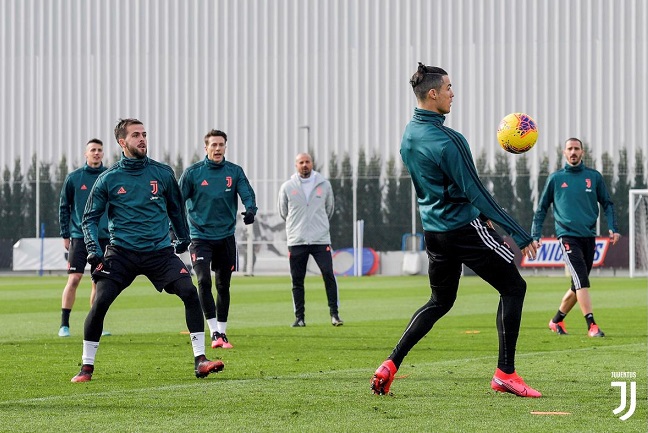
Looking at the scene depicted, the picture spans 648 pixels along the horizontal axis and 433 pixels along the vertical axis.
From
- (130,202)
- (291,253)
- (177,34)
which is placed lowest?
(291,253)

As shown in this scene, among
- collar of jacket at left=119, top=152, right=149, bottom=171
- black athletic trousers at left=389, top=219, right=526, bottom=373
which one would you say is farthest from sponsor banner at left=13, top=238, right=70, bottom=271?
black athletic trousers at left=389, top=219, right=526, bottom=373

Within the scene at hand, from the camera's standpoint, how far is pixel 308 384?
8070mm

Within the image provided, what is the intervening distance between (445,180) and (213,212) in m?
4.58

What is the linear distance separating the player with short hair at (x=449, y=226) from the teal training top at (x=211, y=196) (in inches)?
166

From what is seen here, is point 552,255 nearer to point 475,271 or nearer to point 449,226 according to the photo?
point 475,271

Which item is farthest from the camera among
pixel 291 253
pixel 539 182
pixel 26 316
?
pixel 539 182

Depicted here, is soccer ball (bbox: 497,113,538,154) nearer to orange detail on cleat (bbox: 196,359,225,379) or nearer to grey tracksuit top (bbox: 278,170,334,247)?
orange detail on cleat (bbox: 196,359,225,379)

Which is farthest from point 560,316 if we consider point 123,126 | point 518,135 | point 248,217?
point 123,126

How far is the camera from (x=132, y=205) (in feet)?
28.7

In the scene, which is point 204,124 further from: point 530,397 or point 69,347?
point 530,397

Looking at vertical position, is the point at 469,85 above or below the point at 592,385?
above

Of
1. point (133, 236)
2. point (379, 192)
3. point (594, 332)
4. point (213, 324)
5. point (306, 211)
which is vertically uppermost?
point (133, 236)

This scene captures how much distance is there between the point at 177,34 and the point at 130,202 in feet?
131

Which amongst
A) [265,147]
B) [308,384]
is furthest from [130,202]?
[265,147]
